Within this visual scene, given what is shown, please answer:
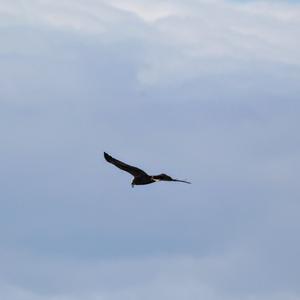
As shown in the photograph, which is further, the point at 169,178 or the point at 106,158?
the point at 106,158

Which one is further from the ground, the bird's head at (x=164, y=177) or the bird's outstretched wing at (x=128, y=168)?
the bird's outstretched wing at (x=128, y=168)

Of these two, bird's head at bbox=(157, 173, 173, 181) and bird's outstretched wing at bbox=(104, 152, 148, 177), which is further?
bird's outstretched wing at bbox=(104, 152, 148, 177)

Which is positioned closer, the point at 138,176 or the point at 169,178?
the point at 169,178

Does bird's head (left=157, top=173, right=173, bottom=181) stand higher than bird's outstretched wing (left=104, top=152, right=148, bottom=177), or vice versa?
bird's outstretched wing (left=104, top=152, right=148, bottom=177)

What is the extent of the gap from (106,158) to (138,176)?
302 centimetres

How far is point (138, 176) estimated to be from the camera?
84.9 meters

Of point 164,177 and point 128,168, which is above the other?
point 128,168

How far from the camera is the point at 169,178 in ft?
261

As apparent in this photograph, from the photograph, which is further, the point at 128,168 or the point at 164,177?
the point at 128,168

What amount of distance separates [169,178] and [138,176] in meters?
5.57

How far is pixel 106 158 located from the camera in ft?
284

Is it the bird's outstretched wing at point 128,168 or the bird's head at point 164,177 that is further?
the bird's outstretched wing at point 128,168
